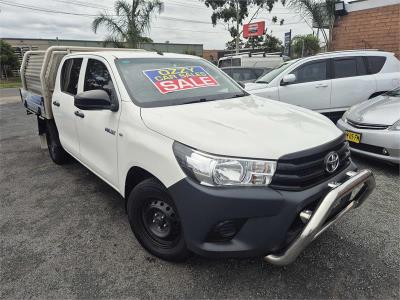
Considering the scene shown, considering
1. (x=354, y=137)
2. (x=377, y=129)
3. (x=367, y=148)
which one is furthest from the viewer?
(x=354, y=137)

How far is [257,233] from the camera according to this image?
1969 mm

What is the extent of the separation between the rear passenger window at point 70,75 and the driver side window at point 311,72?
427 centimetres

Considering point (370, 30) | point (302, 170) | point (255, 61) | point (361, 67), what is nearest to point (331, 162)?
point (302, 170)

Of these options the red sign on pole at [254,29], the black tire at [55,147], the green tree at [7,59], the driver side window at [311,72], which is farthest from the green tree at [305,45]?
the green tree at [7,59]

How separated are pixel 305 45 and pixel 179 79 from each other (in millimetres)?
25829

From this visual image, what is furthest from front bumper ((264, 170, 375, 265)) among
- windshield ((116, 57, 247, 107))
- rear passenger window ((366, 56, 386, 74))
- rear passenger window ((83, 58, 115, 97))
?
rear passenger window ((366, 56, 386, 74))

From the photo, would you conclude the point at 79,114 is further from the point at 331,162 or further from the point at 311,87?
the point at 311,87

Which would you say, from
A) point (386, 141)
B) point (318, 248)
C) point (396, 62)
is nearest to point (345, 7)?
point (396, 62)

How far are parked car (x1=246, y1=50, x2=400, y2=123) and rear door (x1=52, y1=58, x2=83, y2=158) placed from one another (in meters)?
3.55

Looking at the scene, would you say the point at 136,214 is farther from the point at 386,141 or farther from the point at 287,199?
the point at 386,141

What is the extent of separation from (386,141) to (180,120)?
9.76 feet

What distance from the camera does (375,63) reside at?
20.8ft

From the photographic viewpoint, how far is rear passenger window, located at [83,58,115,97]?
3.05 meters

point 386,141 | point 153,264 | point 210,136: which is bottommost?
point 153,264
